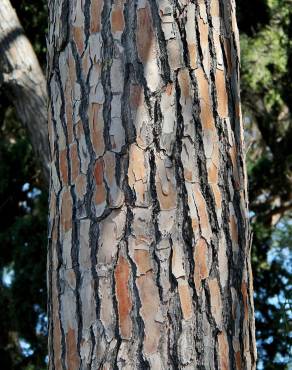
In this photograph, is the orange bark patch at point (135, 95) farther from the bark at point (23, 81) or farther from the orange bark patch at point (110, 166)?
the bark at point (23, 81)

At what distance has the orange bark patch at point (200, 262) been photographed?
174 centimetres

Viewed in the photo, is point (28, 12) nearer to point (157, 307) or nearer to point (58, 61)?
point (58, 61)

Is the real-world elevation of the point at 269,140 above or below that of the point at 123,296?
above

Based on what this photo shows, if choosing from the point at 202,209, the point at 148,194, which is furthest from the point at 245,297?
the point at 148,194

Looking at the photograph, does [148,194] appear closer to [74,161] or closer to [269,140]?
[74,161]

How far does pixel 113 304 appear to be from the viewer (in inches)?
67.1

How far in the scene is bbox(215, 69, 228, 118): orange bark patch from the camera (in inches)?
74.5

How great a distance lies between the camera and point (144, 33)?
1854mm

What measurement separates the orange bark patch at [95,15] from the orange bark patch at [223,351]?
0.79 meters

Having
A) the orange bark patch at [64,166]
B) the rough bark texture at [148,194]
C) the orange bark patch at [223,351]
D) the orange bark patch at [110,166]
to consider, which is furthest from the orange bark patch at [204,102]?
the orange bark patch at [223,351]

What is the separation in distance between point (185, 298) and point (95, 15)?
2.38ft

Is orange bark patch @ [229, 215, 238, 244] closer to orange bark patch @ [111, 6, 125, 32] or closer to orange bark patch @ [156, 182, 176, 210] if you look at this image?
orange bark patch @ [156, 182, 176, 210]

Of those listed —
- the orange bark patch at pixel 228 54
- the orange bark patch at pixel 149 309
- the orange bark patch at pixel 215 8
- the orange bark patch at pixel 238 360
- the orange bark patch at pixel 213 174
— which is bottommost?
the orange bark patch at pixel 238 360

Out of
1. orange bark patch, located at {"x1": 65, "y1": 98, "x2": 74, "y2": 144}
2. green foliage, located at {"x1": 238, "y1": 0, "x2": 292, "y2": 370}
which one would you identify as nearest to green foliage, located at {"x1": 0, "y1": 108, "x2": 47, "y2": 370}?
green foliage, located at {"x1": 238, "y1": 0, "x2": 292, "y2": 370}
